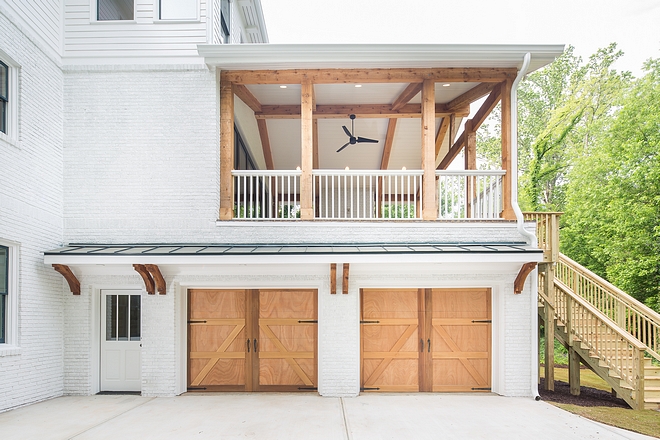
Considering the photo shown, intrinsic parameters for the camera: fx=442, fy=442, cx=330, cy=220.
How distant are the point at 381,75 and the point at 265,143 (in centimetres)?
486

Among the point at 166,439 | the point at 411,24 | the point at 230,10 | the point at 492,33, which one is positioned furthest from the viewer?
the point at 411,24

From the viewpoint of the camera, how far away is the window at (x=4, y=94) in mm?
6824

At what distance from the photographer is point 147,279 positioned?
7.43m

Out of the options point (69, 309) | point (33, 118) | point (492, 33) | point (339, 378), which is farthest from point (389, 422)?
point (492, 33)

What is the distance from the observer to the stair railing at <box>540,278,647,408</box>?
24.6 ft

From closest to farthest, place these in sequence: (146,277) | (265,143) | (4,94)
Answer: (4,94)
(146,277)
(265,143)

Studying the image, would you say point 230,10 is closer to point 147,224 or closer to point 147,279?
point 147,224

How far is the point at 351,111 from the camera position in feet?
35.5

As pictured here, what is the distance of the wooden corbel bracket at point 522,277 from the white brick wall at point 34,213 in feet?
26.1

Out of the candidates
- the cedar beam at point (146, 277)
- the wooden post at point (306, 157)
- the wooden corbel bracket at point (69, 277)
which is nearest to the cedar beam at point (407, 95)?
the wooden post at point (306, 157)

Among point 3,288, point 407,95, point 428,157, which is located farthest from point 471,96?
point 3,288

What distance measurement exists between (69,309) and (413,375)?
6.20 meters

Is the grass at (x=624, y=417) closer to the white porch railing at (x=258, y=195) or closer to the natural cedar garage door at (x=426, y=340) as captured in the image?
the natural cedar garage door at (x=426, y=340)

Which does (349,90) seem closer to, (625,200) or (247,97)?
(247,97)
